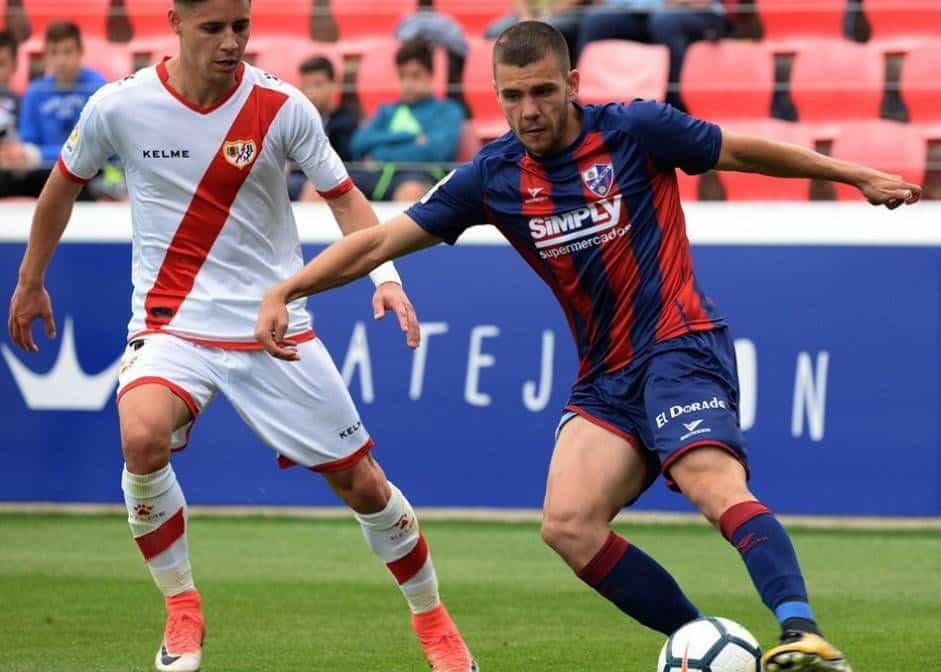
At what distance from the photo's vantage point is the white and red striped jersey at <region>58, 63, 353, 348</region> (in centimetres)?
634

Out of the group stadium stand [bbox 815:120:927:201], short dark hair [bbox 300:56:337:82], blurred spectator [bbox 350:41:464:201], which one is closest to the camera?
stadium stand [bbox 815:120:927:201]

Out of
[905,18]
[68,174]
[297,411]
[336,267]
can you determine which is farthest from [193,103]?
[905,18]

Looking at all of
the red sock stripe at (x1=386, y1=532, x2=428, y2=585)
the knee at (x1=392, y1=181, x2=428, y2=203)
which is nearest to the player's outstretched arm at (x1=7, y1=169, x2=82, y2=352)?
the red sock stripe at (x1=386, y1=532, x2=428, y2=585)

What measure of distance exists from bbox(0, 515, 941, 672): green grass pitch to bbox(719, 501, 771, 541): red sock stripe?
49.0 inches

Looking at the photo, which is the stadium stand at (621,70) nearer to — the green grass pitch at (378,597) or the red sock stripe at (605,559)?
the green grass pitch at (378,597)

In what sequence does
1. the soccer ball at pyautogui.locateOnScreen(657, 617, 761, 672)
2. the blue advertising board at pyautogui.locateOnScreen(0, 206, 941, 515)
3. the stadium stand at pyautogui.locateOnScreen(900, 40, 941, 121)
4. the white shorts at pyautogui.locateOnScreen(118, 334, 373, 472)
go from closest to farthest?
the soccer ball at pyautogui.locateOnScreen(657, 617, 761, 672), the white shorts at pyautogui.locateOnScreen(118, 334, 373, 472), the blue advertising board at pyautogui.locateOnScreen(0, 206, 941, 515), the stadium stand at pyautogui.locateOnScreen(900, 40, 941, 121)

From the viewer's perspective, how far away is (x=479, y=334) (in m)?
10.5

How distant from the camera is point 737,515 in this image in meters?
5.08

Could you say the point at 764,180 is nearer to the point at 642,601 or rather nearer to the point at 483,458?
the point at 483,458

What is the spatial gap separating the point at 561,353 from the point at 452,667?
14.7ft

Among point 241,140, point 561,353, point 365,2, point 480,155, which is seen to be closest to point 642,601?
point 480,155

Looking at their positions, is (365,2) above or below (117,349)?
above

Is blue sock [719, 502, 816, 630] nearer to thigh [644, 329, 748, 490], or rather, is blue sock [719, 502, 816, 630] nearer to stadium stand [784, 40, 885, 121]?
thigh [644, 329, 748, 490]

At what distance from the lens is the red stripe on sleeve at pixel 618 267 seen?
5531 mm
